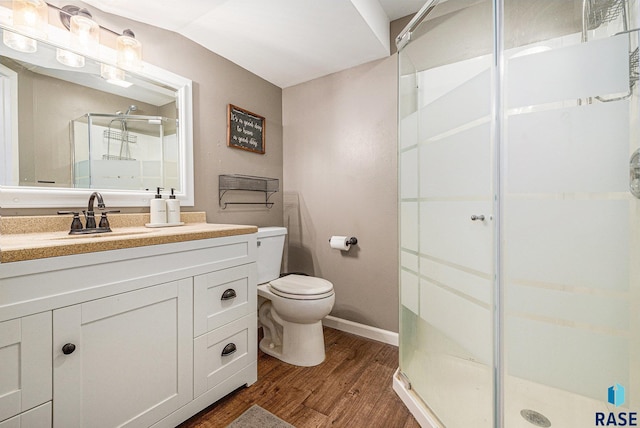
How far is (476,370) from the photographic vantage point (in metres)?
1.17

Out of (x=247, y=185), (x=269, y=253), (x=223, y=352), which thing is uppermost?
(x=247, y=185)

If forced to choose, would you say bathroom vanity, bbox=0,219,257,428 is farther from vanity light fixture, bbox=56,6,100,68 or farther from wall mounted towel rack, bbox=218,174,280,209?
vanity light fixture, bbox=56,6,100,68

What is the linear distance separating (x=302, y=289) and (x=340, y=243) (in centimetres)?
56

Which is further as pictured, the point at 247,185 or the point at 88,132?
the point at 247,185

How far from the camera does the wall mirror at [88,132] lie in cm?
116

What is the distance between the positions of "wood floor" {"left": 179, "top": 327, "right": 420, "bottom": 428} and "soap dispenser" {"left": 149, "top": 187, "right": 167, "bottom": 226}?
996mm

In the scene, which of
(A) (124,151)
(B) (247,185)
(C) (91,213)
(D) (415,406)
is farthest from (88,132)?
(D) (415,406)

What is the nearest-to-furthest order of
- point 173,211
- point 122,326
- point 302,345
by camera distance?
point 122,326, point 173,211, point 302,345

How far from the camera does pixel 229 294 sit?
136 cm

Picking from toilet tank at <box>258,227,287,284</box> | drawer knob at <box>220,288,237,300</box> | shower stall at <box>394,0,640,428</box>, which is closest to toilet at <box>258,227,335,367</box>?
toilet tank at <box>258,227,287,284</box>

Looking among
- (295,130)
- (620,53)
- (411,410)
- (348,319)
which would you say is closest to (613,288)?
(620,53)

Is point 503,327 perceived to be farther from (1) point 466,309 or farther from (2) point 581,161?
(2) point 581,161

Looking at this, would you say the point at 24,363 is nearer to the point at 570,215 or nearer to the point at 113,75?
the point at 113,75

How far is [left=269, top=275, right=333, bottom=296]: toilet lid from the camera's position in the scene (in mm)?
1623
